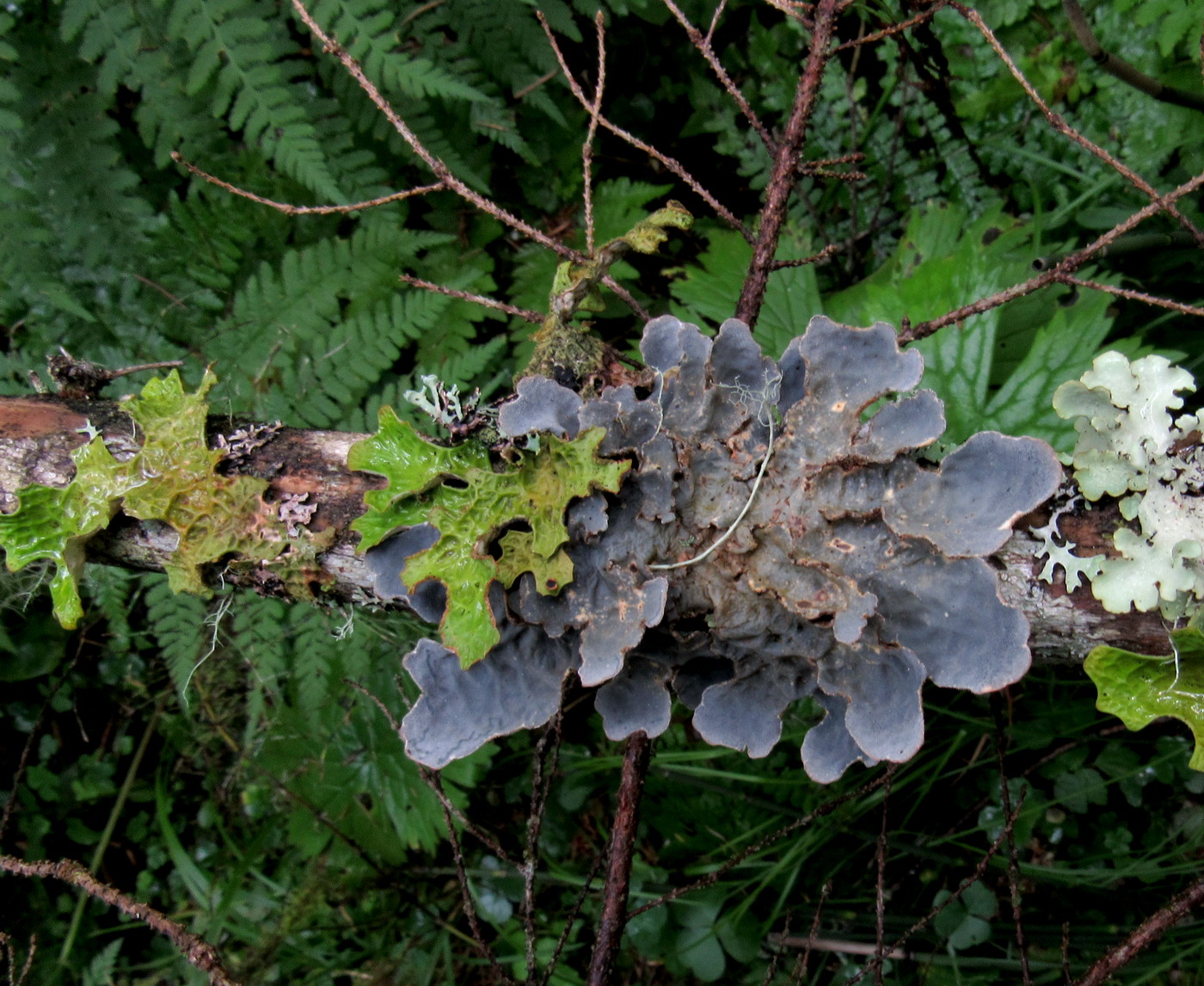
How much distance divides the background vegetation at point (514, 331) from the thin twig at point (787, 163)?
971 millimetres

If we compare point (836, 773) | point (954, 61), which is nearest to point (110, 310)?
point (836, 773)

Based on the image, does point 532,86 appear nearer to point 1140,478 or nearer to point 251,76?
point 251,76

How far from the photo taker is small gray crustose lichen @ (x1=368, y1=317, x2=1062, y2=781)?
124 centimetres

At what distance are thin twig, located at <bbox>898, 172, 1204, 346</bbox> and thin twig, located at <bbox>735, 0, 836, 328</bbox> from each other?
307mm

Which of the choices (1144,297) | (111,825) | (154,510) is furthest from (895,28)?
(111,825)

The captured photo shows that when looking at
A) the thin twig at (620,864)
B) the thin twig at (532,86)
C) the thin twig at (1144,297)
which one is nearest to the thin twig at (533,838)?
the thin twig at (620,864)

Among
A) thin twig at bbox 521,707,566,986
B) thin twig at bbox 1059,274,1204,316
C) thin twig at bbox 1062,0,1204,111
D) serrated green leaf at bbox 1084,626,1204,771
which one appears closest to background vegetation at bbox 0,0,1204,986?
thin twig at bbox 1062,0,1204,111

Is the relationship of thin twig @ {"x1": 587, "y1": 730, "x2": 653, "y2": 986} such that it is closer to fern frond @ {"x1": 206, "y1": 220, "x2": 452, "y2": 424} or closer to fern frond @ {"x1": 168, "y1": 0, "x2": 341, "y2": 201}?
fern frond @ {"x1": 206, "y1": 220, "x2": 452, "y2": 424}

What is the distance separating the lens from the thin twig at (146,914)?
147 cm

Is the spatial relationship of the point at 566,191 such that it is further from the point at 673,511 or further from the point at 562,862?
the point at 562,862

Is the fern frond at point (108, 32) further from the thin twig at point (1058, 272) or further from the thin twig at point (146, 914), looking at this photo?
the thin twig at point (1058, 272)

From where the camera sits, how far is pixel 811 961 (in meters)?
2.79

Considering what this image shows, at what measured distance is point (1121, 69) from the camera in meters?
2.31

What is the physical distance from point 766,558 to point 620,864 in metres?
0.75
